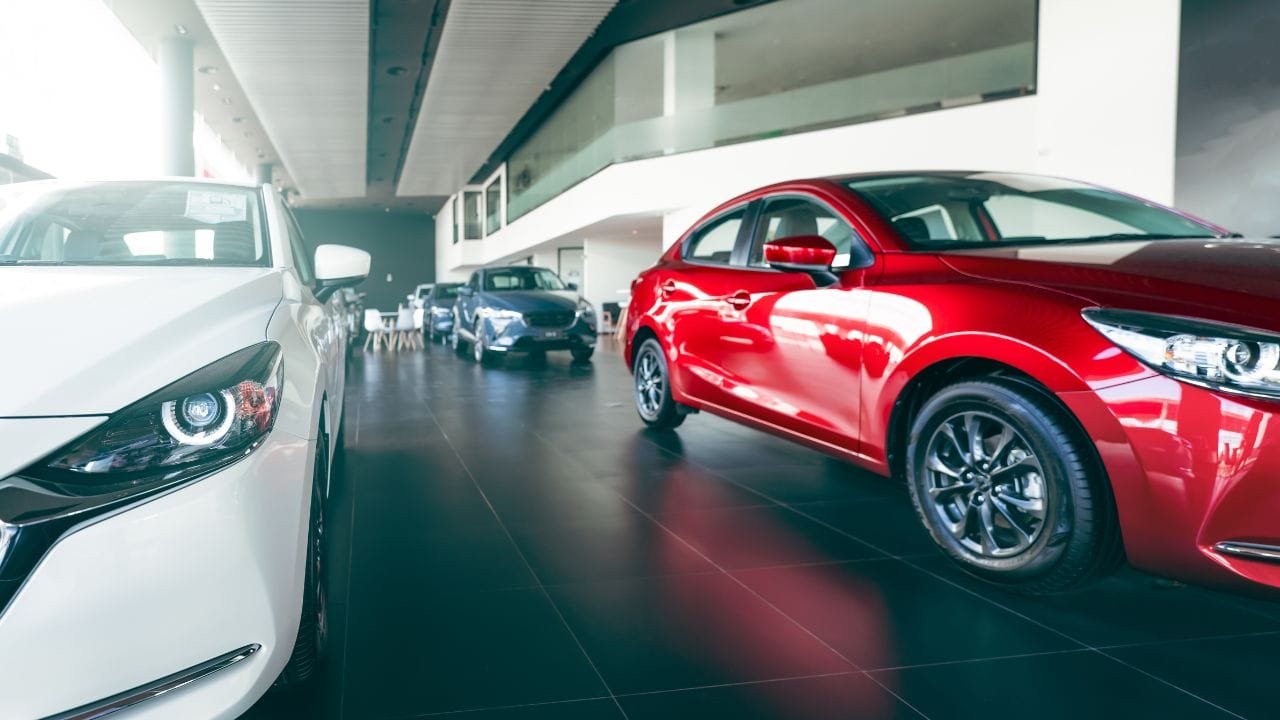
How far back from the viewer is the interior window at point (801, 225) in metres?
3.32

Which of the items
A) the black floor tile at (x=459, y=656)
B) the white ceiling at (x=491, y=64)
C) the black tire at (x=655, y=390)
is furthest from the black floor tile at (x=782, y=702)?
the white ceiling at (x=491, y=64)

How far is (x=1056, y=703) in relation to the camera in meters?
1.90

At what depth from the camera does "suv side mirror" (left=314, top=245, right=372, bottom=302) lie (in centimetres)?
286

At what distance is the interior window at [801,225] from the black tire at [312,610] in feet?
6.62

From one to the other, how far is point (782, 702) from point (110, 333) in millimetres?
1556

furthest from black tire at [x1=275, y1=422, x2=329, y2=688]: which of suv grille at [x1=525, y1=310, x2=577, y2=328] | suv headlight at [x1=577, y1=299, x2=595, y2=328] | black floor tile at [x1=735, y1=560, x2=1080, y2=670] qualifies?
suv headlight at [x1=577, y1=299, x2=595, y2=328]

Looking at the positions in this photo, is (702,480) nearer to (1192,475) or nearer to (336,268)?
(336,268)

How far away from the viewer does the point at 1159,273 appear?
86.9 inches

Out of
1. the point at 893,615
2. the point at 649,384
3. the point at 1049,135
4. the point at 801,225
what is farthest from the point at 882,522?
the point at 1049,135

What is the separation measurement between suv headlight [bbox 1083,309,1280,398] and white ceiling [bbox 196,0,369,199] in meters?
11.0

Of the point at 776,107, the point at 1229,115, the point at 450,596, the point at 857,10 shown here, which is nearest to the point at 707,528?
the point at 450,596

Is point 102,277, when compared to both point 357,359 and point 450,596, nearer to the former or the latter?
point 450,596

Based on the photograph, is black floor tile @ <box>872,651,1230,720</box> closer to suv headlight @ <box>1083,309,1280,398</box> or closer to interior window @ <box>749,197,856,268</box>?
suv headlight @ <box>1083,309,1280,398</box>

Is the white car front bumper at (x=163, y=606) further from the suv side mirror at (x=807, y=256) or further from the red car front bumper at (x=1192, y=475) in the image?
the suv side mirror at (x=807, y=256)
